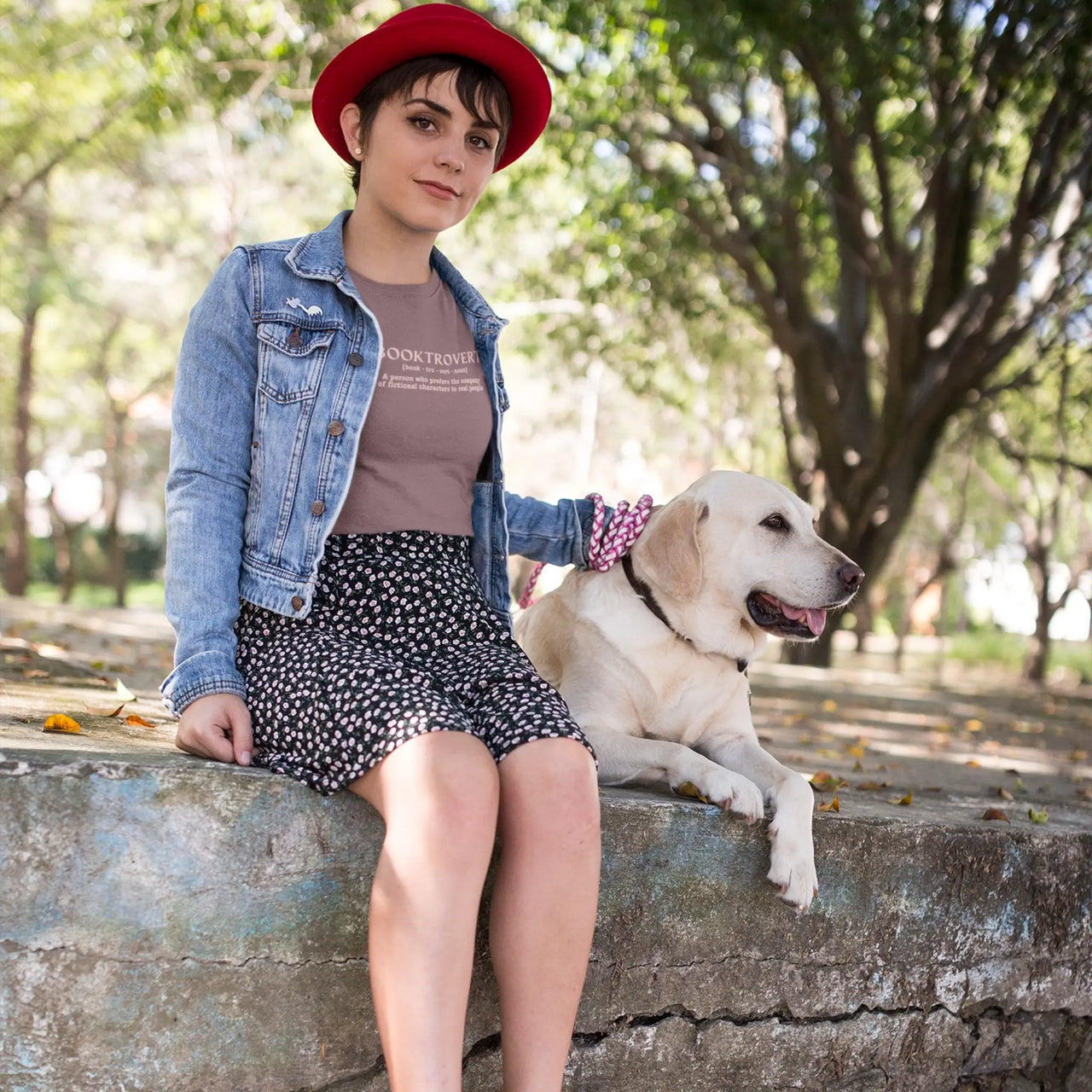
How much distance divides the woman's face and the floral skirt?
825 mm

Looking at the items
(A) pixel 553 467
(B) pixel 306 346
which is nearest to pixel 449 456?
(B) pixel 306 346

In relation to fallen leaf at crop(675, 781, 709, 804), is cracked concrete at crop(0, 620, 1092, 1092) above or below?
below

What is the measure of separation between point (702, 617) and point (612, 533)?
1.25 feet

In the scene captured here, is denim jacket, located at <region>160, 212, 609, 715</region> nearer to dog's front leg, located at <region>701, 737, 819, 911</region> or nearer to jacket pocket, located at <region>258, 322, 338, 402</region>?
jacket pocket, located at <region>258, 322, 338, 402</region>

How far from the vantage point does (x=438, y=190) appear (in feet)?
9.59

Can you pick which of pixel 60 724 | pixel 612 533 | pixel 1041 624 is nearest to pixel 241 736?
pixel 60 724

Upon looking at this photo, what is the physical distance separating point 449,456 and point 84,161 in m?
16.7

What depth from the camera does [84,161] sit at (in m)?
17.4

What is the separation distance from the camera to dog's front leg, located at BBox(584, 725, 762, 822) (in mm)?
2990

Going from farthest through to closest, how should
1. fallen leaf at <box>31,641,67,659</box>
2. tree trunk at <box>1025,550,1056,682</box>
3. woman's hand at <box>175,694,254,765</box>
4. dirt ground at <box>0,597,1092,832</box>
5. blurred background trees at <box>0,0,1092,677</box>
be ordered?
tree trunk at <box>1025,550,1056,682</box> → blurred background trees at <box>0,0,1092,677</box> → fallen leaf at <box>31,641,67,659</box> → dirt ground at <box>0,597,1092,832</box> → woman's hand at <box>175,694,254,765</box>

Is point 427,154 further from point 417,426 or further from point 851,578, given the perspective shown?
point 851,578

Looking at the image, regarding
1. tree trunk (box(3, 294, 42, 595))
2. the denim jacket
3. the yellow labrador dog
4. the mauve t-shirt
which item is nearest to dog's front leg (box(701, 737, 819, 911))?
the yellow labrador dog

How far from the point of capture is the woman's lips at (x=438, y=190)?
291cm

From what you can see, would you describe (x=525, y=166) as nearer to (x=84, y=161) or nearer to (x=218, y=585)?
(x=84, y=161)
